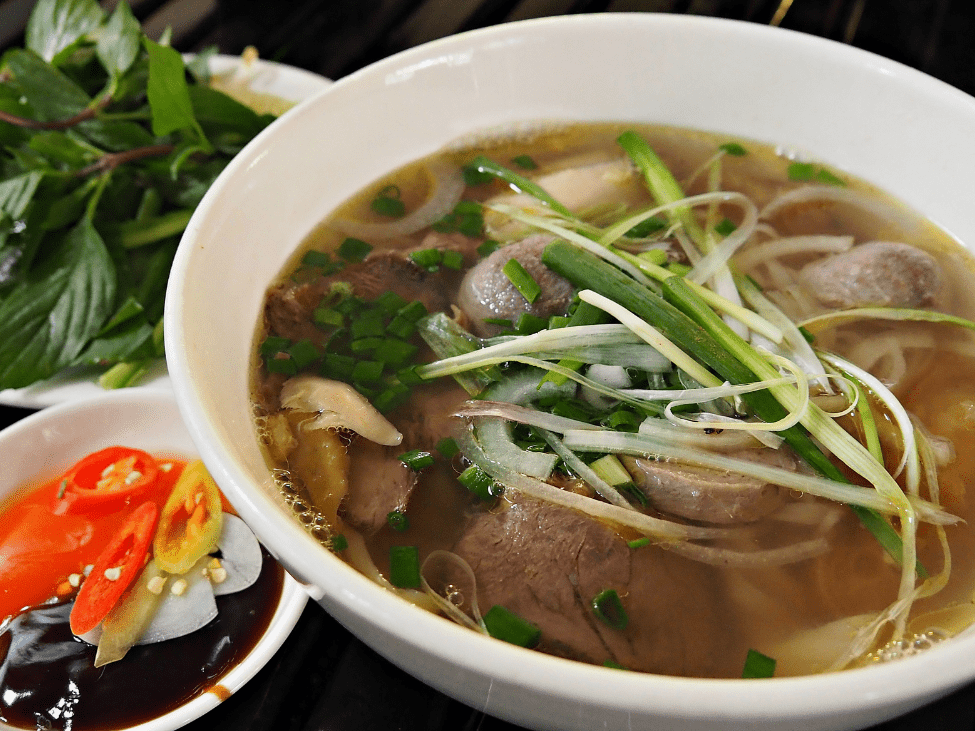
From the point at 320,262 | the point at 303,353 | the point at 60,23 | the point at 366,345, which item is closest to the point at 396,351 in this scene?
the point at 366,345

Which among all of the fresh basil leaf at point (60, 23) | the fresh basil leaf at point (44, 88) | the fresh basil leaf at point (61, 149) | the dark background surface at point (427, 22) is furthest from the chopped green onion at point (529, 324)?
the fresh basil leaf at point (60, 23)

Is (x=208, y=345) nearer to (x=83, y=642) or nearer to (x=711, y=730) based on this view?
(x=83, y=642)

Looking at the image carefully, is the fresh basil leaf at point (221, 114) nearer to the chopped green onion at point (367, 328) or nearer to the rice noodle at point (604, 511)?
the chopped green onion at point (367, 328)

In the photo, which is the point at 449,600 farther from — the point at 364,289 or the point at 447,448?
the point at 364,289

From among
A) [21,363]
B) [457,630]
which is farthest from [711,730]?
[21,363]

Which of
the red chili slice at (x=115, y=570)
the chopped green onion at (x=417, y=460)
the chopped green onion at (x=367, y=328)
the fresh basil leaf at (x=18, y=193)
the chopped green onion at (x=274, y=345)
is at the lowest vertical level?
the red chili slice at (x=115, y=570)
